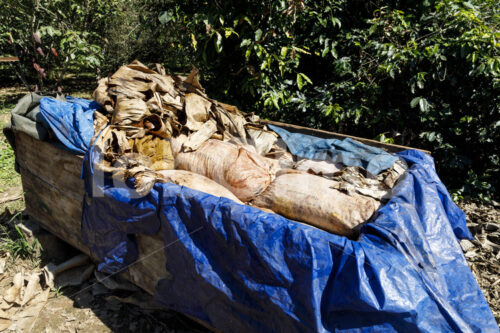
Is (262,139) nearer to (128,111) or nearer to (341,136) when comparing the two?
(341,136)

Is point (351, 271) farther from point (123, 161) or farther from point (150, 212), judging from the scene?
point (123, 161)

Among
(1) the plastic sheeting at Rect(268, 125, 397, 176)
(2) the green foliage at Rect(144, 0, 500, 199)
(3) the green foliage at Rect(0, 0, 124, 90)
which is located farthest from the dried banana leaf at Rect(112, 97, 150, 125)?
(3) the green foliage at Rect(0, 0, 124, 90)

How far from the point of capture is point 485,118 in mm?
3496


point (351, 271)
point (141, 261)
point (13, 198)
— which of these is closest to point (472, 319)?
point (351, 271)

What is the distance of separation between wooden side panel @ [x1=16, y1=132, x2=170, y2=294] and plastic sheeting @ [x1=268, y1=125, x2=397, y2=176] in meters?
1.46

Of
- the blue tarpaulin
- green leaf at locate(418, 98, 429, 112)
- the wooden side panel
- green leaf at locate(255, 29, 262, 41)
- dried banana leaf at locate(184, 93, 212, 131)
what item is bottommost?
the wooden side panel

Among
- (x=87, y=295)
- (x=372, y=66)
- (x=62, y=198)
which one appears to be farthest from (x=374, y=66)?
(x=87, y=295)

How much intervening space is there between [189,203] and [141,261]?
2.13 ft

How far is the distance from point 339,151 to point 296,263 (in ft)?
4.65

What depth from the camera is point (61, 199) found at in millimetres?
2537

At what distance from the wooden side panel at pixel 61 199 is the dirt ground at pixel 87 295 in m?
0.25

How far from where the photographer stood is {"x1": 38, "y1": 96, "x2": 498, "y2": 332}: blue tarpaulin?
1317 millimetres

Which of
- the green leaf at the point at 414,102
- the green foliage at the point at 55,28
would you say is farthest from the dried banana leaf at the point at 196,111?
the green foliage at the point at 55,28

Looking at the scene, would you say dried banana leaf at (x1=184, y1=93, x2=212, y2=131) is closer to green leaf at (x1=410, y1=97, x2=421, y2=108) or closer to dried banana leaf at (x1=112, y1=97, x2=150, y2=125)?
dried banana leaf at (x1=112, y1=97, x2=150, y2=125)
